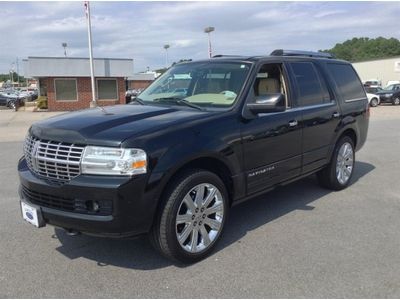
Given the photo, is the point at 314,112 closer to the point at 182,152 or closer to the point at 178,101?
the point at 178,101

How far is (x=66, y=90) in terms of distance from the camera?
31812 millimetres

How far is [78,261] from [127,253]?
A: 459 millimetres

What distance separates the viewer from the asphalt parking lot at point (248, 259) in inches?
141

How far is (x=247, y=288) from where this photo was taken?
3582 mm

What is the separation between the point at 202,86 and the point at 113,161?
1.84 meters

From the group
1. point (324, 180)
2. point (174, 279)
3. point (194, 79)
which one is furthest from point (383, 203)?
point (174, 279)

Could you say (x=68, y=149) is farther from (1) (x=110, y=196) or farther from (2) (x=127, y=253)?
(2) (x=127, y=253)

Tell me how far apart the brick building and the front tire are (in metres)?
28.2

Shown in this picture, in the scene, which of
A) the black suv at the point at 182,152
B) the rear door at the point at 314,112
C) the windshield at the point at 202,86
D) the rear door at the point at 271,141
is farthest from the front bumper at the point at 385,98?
the windshield at the point at 202,86

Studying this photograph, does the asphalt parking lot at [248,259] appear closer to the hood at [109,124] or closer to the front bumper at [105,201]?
the front bumper at [105,201]

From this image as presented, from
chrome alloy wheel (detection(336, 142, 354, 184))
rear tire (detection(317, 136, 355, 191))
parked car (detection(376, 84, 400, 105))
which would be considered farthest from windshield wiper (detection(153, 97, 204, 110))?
parked car (detection(376, 84, 400, 105))

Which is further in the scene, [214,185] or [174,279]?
[214,185]

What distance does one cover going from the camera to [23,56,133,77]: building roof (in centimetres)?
3025

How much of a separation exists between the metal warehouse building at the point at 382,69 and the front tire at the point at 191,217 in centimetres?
6348
